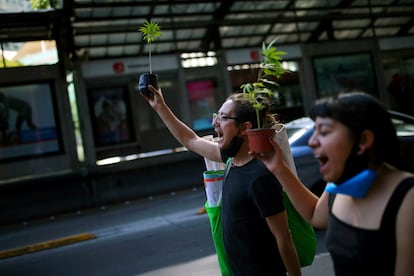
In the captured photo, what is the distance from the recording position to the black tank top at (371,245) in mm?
1461

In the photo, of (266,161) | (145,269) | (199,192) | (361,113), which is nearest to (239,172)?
(266,161)

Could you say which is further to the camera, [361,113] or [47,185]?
[47,185]

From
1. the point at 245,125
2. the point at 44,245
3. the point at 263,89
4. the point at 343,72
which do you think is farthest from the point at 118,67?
the point at 263,89

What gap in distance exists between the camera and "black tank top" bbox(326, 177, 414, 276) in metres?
1.46

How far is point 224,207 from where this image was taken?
2309 mm

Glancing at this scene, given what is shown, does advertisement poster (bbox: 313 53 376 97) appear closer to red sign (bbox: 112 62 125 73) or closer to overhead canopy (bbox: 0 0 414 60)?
overhead canopy (bbox: 0 0 414 60)

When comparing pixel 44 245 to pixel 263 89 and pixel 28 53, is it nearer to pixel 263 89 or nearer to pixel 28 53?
pixel 28 53

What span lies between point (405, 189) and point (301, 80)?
13.6 metres

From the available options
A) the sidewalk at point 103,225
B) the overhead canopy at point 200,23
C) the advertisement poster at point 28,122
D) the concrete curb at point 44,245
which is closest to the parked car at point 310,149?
the sidewalk at point 103,225

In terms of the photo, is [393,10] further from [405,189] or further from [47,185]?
[405,189]

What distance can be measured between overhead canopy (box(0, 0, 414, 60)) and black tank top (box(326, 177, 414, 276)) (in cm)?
1039

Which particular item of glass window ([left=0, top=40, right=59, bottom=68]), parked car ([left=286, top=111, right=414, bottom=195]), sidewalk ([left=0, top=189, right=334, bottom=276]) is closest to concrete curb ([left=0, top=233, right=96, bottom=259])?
sidewalk ([left=0, top=189, right=334, bottom=276])

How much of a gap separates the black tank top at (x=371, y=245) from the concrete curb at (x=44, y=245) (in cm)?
696

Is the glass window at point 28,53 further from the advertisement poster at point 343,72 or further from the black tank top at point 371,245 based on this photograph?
the black tank top at point 371,245
